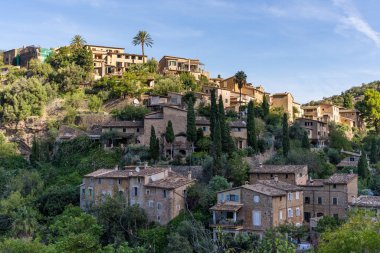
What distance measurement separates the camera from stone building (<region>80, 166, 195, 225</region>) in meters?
48.3

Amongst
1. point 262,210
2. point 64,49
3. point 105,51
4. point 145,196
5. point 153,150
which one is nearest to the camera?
point 262,210

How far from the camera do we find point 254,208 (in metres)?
45.3

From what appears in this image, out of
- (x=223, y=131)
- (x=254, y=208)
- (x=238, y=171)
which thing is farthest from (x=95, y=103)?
(x=254, y=208)

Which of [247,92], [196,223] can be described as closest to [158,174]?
[196,223]

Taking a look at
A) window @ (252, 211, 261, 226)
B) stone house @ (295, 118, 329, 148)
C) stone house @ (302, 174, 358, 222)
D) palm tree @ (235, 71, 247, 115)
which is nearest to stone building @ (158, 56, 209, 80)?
palm tree @ (235, 71, 247, 115)

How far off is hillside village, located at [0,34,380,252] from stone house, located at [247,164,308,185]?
108mm

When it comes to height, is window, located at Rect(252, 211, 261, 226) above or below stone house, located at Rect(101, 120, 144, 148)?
below

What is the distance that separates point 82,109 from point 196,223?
39.1 meters

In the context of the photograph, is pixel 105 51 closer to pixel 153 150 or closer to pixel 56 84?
pixel 56 84

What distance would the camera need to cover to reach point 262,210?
44.9 m

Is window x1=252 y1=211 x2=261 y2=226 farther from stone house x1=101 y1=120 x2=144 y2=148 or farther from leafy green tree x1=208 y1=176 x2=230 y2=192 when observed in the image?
stone house x1=101 y1=120 x2=144 y2=148

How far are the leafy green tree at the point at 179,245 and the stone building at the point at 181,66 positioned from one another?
173ft

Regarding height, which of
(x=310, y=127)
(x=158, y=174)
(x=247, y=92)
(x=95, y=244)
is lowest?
(x=95, y=244)

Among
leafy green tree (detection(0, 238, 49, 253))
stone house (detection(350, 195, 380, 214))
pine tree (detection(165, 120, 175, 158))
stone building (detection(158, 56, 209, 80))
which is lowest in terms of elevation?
leafy green tree (detection(0, 238, 49, 253))
